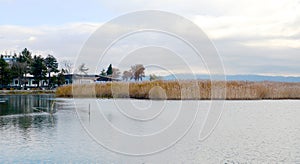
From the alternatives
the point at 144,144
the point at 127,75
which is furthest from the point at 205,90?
the point at 144,144

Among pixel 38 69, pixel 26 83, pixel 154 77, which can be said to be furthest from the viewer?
pixel 26 83

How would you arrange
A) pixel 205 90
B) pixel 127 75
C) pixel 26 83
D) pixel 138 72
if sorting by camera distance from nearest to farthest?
pixel 205 90, pixel 138 72, pixel 127 75, pixel 26 83

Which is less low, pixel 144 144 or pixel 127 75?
pixel 127 75

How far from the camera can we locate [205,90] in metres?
27.5

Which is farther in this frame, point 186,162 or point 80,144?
point 80,144

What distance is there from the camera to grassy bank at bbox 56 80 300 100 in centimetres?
2752

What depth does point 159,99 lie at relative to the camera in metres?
29.0

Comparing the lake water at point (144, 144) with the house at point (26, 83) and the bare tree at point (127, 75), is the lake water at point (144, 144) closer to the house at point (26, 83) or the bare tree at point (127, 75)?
the bare tree at point (127, 75)

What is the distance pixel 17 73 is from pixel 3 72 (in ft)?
12.8

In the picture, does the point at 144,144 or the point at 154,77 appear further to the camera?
the point at 154,77

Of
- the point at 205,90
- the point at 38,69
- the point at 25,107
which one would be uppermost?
the point at 38,69

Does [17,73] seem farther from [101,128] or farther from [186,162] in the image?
[186,162]

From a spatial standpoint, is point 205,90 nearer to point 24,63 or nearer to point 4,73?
point 4,73

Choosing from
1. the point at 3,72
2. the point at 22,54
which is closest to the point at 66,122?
the point at 3,72
